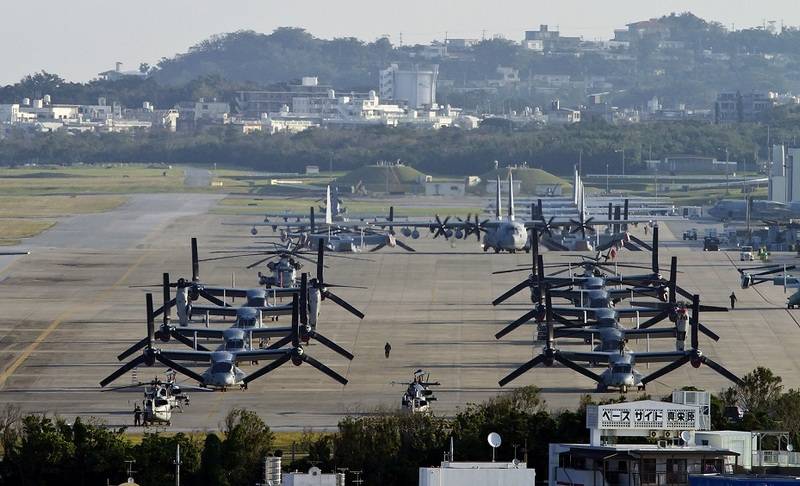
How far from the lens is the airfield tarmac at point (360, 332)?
91.5 meters

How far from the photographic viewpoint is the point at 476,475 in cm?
5212

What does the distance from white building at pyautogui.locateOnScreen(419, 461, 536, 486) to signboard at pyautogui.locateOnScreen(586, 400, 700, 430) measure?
3559mm

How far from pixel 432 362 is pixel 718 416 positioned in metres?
32.7

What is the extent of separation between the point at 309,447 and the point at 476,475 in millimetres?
20412

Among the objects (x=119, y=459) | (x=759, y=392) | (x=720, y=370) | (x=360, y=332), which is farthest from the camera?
(x=360, y=332)

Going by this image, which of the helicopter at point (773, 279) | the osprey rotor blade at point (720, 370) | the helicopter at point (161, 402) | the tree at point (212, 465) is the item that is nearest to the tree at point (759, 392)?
the osprey rotor blade at point (720, 370)

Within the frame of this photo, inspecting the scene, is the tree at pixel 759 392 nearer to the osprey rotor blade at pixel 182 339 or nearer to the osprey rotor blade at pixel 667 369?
the osprey rotor blade at pixel 667 369

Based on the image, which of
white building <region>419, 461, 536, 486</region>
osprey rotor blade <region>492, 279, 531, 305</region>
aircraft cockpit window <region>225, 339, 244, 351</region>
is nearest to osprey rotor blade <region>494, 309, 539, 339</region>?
osprey rotor blade <region>492, 279, 531, 305</region>

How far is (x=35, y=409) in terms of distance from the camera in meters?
88.7

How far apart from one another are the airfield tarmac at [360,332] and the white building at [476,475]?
30.1m

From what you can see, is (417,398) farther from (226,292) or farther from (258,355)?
(226,292)

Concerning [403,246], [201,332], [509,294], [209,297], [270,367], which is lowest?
[403,246]

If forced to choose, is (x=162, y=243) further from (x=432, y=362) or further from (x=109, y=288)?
(x=432, y=362)

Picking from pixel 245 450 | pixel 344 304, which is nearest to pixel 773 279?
pixel 344 304
